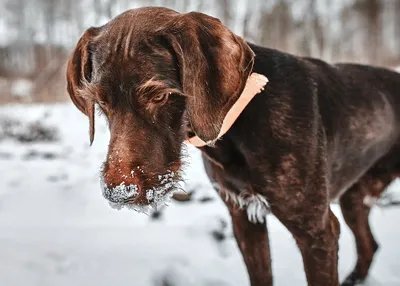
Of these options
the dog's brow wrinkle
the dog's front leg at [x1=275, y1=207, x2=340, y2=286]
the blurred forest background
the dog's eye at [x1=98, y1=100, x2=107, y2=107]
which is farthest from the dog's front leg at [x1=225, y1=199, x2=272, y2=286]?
the blurred forest background

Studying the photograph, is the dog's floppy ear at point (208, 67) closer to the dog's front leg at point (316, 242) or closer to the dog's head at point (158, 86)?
the dog's head at point (158, 86)

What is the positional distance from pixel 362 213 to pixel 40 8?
2814 cm

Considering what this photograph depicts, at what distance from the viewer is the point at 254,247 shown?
3.08 metres

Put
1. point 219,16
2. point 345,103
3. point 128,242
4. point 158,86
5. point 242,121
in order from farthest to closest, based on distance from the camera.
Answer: point 219,16
point 128,242
point 345,103
point 242,121
point 158,86

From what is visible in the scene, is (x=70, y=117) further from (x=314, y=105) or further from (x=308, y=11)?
(x=308, y=11)

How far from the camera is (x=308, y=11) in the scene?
22.7 metres

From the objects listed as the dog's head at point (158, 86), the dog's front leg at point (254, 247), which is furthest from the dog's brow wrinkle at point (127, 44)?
the dog's front leg at point (254, 247)

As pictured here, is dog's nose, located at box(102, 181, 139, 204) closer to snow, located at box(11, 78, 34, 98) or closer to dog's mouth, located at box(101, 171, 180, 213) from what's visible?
dog's mouth, located at box(101, 171, 180, 213)

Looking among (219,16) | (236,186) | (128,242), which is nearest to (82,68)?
(236,186)

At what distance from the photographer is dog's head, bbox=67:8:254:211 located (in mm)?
1909

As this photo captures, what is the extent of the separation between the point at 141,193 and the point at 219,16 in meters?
17.1

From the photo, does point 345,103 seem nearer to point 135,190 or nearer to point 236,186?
point 236,186

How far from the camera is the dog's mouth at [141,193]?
5.87 feet

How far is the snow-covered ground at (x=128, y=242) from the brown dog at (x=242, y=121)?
1.66 ft
